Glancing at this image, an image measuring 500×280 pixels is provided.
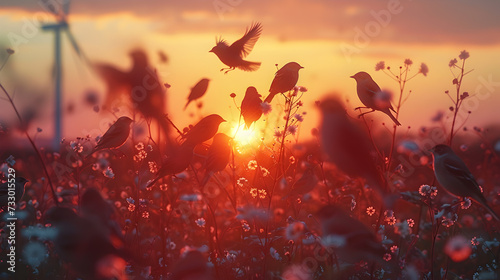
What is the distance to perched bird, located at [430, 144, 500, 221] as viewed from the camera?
8.06 feet

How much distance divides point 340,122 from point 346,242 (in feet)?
2.20

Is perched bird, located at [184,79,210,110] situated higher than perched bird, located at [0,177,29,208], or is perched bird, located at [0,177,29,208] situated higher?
perched bird, located at [184,79,210,110]

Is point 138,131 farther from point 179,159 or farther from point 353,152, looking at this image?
point 353,152

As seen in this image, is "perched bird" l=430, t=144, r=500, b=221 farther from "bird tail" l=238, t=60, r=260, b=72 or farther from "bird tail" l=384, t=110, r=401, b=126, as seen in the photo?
"bird tail" l=238, t=60, r=260, b=72

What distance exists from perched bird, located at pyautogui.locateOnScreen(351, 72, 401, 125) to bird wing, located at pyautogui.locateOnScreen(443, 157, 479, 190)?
38 cm

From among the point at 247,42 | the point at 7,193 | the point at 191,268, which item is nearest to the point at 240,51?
→ the point at 247,42

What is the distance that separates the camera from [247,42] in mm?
2645

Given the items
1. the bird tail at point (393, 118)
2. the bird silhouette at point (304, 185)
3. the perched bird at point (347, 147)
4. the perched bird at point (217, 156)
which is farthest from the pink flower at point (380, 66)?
the perched bird at point (347, 147)

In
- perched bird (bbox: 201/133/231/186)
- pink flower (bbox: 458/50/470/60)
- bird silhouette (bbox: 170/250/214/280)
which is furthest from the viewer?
pink flower (bbox: 458/50/470/60)

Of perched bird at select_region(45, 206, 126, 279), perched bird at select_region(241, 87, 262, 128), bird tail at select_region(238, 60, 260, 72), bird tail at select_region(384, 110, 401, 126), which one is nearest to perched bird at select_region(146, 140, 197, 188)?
perched bird at select_region(241, 87, 262, 128)

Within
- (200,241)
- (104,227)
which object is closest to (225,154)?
(104,227)

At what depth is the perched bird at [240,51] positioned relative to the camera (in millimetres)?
2639

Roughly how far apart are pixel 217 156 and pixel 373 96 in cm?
97

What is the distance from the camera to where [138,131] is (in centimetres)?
421
